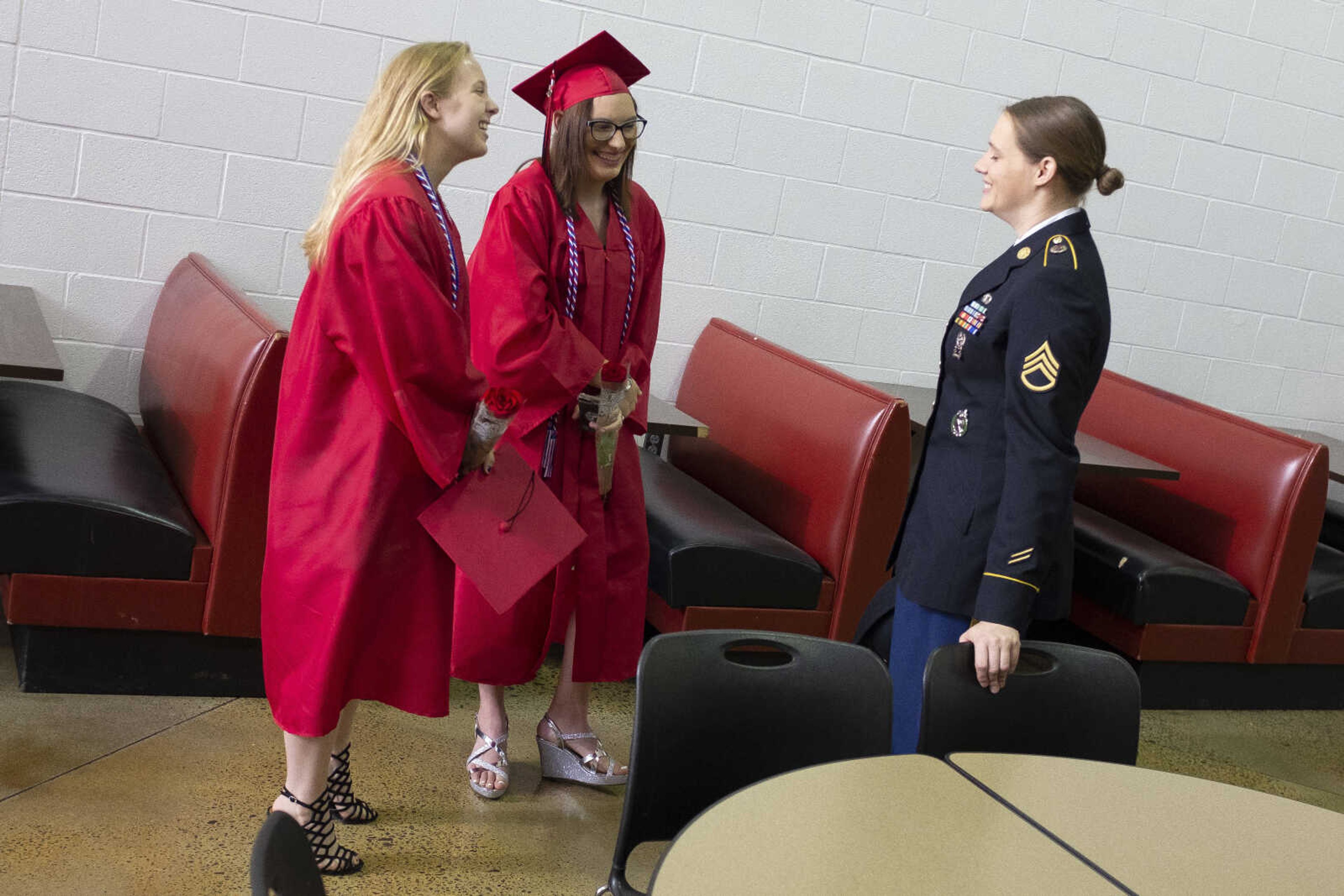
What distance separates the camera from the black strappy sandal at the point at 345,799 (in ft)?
7.97

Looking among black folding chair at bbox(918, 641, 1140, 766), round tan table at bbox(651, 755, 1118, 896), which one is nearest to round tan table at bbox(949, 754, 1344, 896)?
round tan table at bbox(651, 755, 1118, 896)

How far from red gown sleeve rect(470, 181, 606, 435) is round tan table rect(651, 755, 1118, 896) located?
1.21m

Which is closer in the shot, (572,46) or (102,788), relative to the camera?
(102,788)

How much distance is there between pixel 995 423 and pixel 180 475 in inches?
78.6

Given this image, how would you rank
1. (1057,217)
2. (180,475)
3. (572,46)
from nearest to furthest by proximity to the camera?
1. (1057,217)
2. (180,475)
3. (572,46)

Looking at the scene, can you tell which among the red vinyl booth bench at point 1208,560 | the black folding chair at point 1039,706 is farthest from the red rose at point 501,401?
the red vinyl booth bench at point 1208,560

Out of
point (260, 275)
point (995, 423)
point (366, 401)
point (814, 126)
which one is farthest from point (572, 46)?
point (995, 423)

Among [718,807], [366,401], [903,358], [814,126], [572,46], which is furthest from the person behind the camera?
[903,358]

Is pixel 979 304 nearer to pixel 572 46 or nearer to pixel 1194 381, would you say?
pixel 572 46

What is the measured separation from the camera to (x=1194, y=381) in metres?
4.84

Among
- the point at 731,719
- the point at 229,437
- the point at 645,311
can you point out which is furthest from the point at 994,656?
the point at 229,437

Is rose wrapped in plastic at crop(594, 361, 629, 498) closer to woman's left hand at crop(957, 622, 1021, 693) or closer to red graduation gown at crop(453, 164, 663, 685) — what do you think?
red graduation gown at crop(453, 164, 663, 685)

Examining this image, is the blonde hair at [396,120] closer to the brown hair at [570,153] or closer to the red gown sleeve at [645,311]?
the brown hair at [570,153]

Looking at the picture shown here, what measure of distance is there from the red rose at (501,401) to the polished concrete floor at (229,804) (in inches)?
34.8
